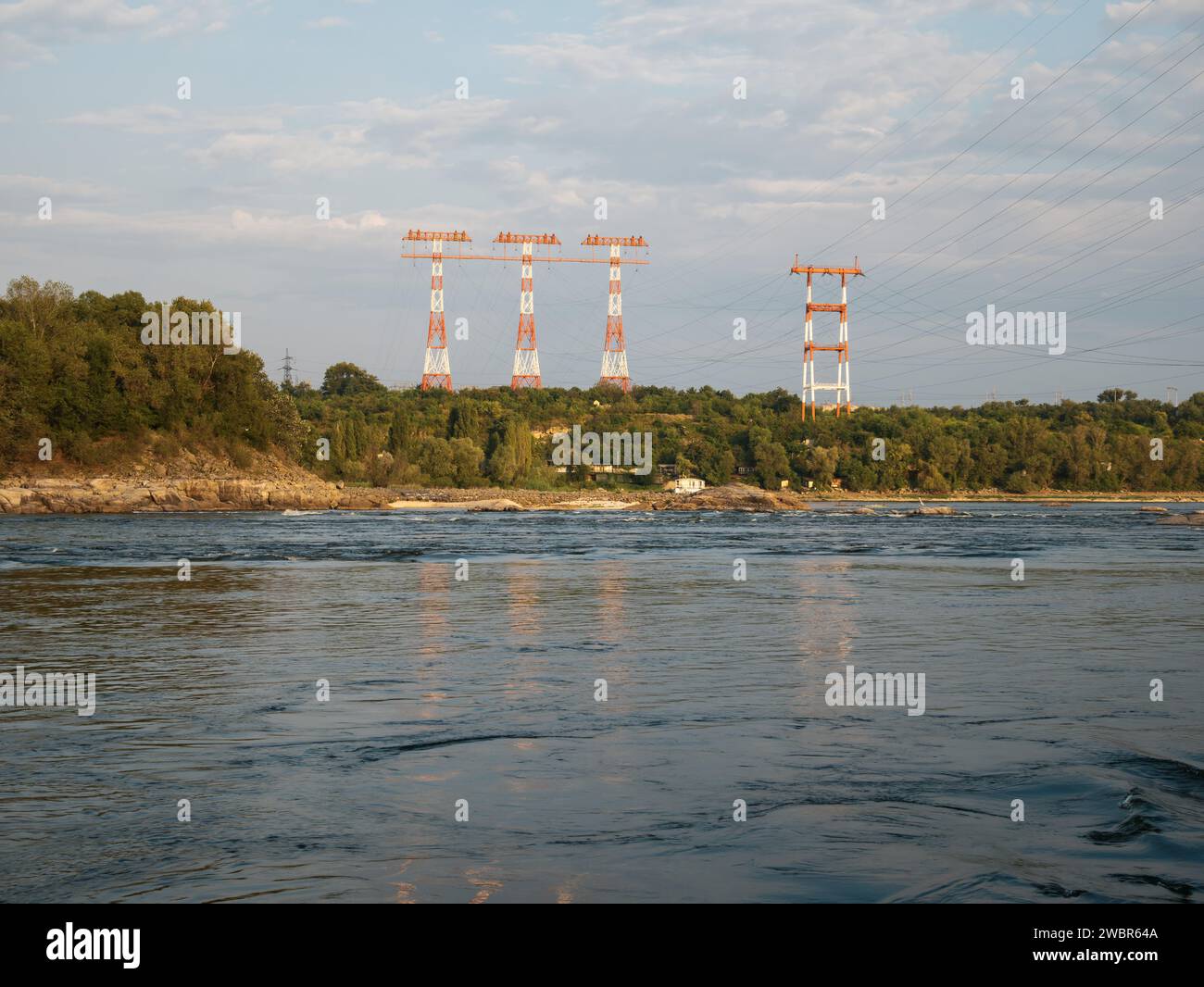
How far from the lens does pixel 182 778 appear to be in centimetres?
903

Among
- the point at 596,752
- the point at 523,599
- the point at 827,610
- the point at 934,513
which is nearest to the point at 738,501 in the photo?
the point at 934,513

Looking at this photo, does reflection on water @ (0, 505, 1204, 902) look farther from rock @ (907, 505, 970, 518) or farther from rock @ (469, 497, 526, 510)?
rock @ (469, 497, 526, 510)

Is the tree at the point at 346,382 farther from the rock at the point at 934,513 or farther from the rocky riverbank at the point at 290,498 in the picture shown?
the rock at the point at 934,513

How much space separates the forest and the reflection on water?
74.0 meters

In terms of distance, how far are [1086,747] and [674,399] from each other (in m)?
184

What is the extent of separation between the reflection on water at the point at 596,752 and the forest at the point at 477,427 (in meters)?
74.0

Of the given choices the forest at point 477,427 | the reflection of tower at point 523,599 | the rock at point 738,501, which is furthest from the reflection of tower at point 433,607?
the rock at point 738,501

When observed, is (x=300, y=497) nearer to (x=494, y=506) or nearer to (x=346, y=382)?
(x=494, y=506)

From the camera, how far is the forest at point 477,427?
305 ft

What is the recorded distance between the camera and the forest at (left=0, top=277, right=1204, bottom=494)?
305 ft

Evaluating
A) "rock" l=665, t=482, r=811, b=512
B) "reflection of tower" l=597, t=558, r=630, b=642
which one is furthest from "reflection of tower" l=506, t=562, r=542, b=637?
"rock" l=665, t=482, r=811, b=512
